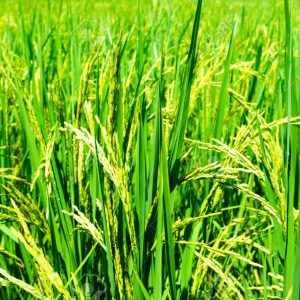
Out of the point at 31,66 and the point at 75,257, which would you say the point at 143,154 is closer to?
the point at 75,257

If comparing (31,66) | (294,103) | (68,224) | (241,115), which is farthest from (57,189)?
(31,66)

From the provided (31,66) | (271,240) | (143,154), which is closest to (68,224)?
(143,154)

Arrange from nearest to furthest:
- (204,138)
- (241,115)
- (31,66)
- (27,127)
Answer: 1. (27,127)
2. (204,138)
3. (241,115)
4. (31,66)

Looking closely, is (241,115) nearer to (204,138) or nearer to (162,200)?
(204,138)

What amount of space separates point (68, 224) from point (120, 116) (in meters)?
0.22

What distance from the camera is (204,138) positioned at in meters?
1.33

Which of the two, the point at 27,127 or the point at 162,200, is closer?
the point at 162,200

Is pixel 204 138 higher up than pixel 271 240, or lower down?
higher up

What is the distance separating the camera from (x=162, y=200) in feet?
2.52

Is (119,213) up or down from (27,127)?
down

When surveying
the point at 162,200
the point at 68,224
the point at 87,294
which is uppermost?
the point at 162,200

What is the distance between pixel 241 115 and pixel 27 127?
27.4 inches

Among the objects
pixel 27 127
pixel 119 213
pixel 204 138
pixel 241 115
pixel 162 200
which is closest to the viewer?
pixel 162 200

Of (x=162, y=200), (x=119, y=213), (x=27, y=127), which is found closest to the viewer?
(x=162, y=200)
